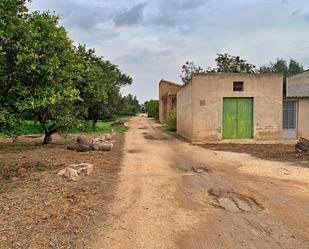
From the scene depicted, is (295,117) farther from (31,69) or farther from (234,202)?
(31,69)

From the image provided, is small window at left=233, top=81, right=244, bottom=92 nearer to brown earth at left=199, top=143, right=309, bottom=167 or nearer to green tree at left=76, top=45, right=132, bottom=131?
brown earth at left=199, top=143, right=309, bottom=167

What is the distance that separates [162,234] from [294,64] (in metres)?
79.2

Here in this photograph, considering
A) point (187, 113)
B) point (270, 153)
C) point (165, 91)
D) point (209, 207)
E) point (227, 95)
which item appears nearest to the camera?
point (209, 207)

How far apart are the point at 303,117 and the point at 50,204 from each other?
1790 centimetres

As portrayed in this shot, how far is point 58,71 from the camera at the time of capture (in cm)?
951

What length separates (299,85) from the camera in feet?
121

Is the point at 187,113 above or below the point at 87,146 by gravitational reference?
above

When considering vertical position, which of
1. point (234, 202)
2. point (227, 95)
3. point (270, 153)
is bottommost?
point (270, 153)

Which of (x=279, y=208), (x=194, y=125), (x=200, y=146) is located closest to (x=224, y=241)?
(x=279, y=208)

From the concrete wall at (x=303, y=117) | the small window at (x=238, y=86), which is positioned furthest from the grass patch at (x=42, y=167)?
the concrete wall at (x=303, y=117)

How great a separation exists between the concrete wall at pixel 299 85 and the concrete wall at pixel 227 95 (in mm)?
15808

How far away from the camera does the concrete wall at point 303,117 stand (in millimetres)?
21016

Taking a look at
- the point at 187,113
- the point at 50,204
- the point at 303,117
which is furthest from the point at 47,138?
the point at 303,117

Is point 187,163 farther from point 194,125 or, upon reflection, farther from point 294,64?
point 294,64
